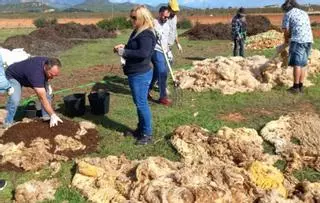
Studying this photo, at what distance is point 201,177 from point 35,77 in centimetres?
295

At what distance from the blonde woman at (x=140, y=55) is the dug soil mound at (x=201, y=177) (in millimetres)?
764

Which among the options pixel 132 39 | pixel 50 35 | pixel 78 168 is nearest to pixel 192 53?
pixel 50 35

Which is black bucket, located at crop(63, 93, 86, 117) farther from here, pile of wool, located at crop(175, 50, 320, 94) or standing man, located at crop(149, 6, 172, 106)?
pile of wool, located at crop(175, 50, 320, 94)

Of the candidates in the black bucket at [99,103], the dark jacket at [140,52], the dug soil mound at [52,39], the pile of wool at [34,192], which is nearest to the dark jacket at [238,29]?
the black bucket at [99,103]

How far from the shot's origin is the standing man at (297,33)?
9398 millimetres

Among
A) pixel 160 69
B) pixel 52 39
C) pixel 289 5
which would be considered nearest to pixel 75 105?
pixel 160 69

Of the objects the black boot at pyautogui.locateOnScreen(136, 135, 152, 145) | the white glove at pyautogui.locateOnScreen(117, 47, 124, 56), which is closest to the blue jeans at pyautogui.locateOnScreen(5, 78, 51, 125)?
the white glove at pyautogui.locateOnScreen(117, 47, 124, 56)

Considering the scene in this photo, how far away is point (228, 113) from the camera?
868cm

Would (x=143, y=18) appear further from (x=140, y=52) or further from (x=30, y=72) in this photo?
(x=30, y=72)

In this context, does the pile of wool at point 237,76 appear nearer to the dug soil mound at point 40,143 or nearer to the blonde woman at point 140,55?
the blonde woman at point 140,55

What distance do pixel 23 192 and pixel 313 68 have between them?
8.02 metres

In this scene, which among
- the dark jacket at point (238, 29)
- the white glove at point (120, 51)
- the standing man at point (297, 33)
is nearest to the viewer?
the white glove at point (120, 51)

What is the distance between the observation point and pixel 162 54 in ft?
29.2

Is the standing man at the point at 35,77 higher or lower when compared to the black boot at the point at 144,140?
higher
